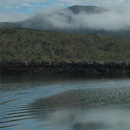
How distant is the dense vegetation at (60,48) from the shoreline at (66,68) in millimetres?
7342

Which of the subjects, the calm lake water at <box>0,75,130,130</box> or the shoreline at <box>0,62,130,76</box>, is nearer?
the calm lake water at <box>0,75,130,130</box>

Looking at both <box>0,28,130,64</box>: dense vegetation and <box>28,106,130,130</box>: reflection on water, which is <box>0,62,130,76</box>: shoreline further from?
<box>28,106,130,130</box>: reflection on water

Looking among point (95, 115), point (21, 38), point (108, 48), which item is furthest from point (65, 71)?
point (95, 115)

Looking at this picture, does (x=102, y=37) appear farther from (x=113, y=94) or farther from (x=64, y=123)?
(x=64, y=123)

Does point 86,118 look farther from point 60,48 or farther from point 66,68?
point 60,48

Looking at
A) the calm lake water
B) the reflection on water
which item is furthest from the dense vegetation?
the reflection on water

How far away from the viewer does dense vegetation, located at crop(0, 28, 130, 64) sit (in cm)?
7084

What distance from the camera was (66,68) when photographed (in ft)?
188

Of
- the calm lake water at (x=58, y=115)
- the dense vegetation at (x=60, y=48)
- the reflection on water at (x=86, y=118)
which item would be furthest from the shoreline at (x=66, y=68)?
the reflection on water at (x=86, y=118)

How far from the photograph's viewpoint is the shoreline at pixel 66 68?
2216 inches

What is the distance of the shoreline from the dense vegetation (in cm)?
734

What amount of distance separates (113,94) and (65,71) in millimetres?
30222

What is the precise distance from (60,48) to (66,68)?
21.5m

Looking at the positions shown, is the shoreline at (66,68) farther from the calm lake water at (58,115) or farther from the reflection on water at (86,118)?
the reflection on water at (86,118)
